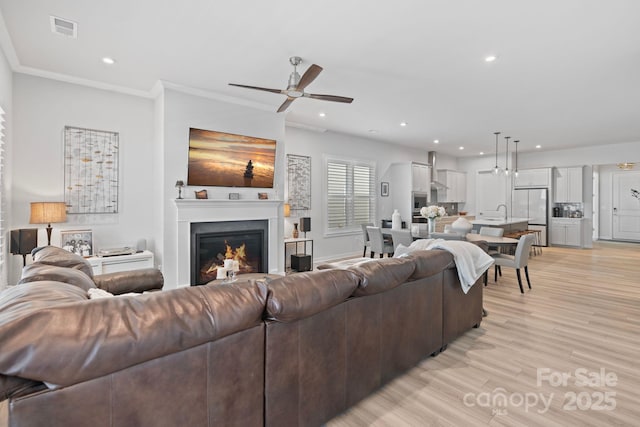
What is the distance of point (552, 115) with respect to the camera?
570 cm

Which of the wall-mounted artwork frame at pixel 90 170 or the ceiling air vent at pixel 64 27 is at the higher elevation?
the ceiling air vent at pixel 64 27

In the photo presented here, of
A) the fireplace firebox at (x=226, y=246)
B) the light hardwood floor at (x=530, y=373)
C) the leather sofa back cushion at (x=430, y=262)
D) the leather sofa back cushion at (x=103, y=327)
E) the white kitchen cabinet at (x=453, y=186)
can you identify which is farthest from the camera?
the white kitchen cabinet at (x=453, y=186)

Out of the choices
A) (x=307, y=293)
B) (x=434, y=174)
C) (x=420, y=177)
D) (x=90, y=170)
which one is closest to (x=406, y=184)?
(x=420, y=177)

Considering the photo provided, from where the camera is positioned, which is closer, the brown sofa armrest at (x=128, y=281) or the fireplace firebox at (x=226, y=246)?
the brown sofa armrest at (x=128, y=281)

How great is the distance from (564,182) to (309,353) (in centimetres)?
1030

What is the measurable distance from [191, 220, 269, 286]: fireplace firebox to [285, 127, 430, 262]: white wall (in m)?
1.36

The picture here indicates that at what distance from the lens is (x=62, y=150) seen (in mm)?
4031

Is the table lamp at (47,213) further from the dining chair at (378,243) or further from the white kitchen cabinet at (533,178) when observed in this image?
the white kitchen cabinet at (533,178)

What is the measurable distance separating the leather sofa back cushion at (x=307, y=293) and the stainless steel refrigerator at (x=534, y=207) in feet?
Answer: 31.2

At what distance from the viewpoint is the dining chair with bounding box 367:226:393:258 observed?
19.6ft

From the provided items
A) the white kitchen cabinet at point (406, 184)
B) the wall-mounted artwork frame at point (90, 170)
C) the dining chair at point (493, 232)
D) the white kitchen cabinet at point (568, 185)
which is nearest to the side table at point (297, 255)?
the wall-mounted artwork frame at point (90, 170)

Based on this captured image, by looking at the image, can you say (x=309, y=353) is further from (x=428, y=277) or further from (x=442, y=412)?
(x=428, y=277)

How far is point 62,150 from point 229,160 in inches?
78.4

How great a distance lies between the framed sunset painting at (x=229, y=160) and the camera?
4.53 meters
